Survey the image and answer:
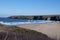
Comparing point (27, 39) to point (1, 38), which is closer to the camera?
point (1, 38)

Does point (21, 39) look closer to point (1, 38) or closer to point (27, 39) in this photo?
point (27, 39)

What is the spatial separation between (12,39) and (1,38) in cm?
30

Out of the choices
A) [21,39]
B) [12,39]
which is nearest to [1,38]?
[12,39]

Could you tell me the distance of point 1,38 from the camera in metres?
4.48

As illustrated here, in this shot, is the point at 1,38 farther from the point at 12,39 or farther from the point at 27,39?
the point at 27,39

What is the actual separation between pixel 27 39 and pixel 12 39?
0.55 m

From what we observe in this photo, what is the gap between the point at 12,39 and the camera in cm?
447

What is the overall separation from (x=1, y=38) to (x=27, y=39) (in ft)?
2.60

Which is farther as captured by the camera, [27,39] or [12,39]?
[27,39]

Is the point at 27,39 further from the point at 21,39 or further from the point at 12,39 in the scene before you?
the point at 12,39

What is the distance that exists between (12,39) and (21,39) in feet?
1.16

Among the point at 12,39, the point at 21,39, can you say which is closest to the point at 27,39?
the point at 21,39

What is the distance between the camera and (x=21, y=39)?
4.73 metres
